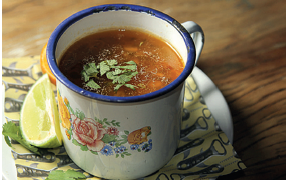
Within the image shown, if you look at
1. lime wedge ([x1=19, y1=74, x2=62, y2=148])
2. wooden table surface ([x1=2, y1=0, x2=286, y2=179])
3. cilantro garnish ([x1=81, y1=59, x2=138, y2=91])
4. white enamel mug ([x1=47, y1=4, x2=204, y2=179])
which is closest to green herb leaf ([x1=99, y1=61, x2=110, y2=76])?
cilantro garnish ([x1=81, y1=59, x2=138, y2=91])

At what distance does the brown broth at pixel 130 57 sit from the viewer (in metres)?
1.03

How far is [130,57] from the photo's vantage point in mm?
1129

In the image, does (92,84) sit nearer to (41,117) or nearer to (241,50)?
(41,117)

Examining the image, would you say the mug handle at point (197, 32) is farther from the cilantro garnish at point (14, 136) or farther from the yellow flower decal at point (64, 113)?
the cilantro garnish at point (14, 136)

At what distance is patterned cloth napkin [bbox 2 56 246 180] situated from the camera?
114 cm

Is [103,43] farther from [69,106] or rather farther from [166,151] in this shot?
[166,151]

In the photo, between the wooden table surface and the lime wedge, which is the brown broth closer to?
the lime wedge

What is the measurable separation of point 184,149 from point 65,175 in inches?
16.7

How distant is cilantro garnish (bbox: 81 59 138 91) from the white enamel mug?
0.09 m

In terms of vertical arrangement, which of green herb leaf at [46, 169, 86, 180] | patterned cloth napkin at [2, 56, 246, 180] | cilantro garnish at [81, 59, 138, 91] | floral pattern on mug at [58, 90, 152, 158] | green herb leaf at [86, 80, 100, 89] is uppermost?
cilantro garnish at [81, 59, 138, 91]

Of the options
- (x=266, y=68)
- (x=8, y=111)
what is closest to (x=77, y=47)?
(x=8, y=111)

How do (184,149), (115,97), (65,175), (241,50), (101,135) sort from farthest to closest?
(241,50) < (184,149) < (65,175) < (101,135) < (115,97)

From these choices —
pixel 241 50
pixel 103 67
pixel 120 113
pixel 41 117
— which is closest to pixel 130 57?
pixel 103 67

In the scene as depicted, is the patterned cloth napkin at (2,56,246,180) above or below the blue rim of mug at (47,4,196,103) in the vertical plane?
below
